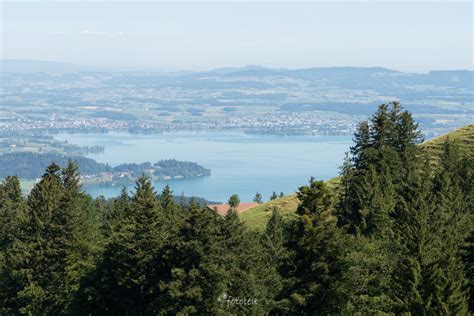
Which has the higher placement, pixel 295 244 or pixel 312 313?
pixel 295 244

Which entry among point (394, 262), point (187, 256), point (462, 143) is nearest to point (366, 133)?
point (394, 262)

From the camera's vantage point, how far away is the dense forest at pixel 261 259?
3011 cm

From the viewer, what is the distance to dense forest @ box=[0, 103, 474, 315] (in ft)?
98.8

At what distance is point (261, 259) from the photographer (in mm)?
36062

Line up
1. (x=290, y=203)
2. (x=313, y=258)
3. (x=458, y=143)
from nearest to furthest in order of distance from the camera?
(x=313, y=258)
(x=290, y=203)
(x=458, y=143)

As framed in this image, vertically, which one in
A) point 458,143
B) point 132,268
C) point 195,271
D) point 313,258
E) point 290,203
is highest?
point 458,143

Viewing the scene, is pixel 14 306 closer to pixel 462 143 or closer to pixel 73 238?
pixel 73 238

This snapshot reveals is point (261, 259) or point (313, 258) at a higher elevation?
point (313, 258)

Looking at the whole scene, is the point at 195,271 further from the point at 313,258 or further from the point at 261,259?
the point at 261,259

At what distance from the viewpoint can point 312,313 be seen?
102 ft

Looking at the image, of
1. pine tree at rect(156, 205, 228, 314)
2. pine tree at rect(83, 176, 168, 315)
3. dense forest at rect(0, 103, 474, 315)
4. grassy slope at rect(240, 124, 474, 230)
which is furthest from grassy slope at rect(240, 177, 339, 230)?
pine tree at rect(156, 205, 228, 314)

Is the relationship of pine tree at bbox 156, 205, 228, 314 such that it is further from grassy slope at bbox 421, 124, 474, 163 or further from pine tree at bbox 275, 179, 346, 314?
grassy slope at bbox 421, 124, 474, 163

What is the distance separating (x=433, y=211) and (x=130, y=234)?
16.0 meters

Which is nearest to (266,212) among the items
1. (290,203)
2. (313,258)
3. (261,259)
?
(290,203)
